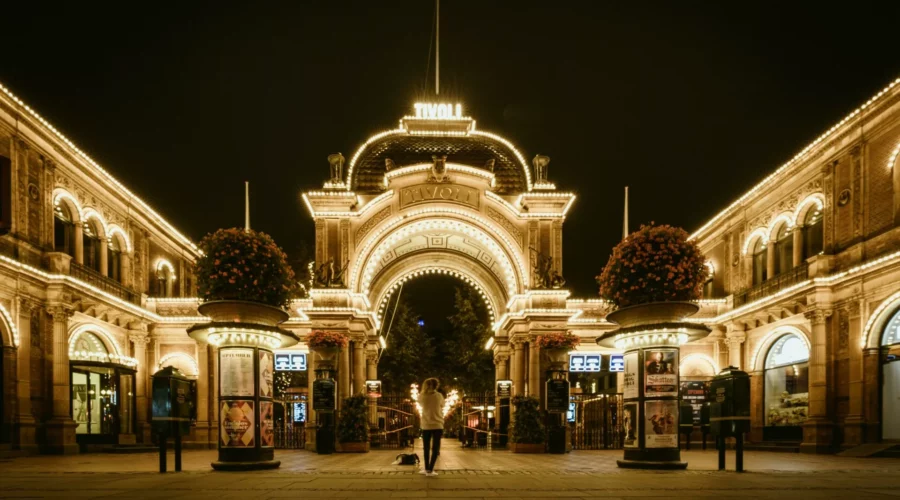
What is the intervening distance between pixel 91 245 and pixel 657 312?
71.2 ft

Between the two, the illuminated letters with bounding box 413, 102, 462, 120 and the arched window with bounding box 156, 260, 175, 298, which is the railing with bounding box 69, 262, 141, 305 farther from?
Result: the illuminated letters with bounding box 413, 102, 462, 120

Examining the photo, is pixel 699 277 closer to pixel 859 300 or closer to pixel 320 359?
pixel 859 300

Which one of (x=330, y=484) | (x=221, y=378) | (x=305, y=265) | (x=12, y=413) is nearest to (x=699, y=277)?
(x=330, y=484)

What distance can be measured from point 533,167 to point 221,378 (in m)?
18.5

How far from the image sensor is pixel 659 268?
45.2 feet

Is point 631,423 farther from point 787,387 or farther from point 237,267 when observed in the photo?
point 787,387

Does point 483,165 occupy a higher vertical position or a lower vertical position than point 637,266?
higher

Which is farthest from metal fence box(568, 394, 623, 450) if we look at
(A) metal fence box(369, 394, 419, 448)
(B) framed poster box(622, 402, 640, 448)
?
(B) framed poster box(622, 402, 640, 448)

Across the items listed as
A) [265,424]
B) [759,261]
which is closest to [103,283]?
[265,424]

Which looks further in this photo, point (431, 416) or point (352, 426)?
point (352, 426)

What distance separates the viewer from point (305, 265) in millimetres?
47781

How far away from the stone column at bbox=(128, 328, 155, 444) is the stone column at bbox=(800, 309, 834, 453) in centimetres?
2302

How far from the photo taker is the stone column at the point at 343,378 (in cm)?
2603

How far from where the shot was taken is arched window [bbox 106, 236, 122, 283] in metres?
29.4
